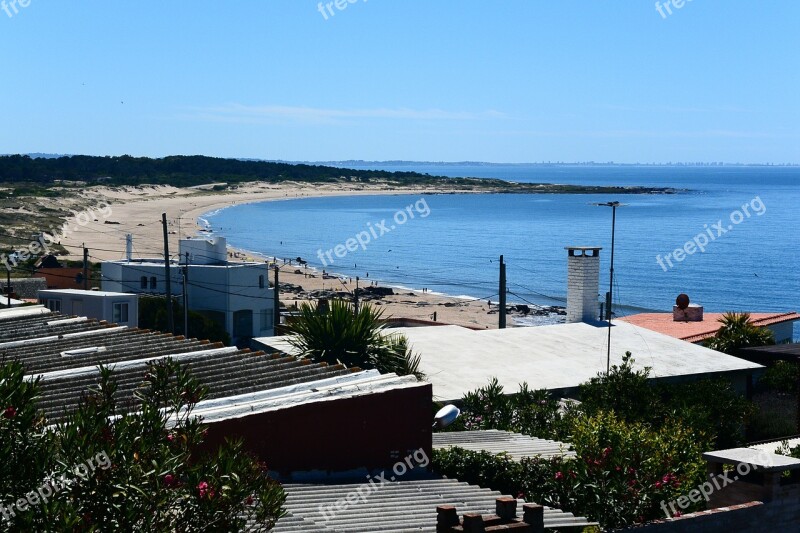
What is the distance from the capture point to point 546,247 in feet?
415

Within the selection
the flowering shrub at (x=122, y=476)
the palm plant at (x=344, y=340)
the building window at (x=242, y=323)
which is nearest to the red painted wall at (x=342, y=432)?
the flowering shrub at (x=122, y=476)

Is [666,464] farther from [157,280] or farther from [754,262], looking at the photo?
[754,262]

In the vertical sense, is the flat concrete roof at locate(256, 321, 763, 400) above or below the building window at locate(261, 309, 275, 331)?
above

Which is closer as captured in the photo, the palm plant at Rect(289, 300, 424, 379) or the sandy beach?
the palm plant at Rect(289, 300, 424, 379)

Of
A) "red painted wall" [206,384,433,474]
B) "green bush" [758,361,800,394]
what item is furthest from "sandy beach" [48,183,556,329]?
"red painted wall" [206,384,433,474]

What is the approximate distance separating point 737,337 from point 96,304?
19.0 m

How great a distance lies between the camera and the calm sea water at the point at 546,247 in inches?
3484

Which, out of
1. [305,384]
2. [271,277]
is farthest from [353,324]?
[271,277]

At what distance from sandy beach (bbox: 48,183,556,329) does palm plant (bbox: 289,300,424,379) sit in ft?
83.6

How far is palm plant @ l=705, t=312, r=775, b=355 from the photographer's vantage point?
95.4ft

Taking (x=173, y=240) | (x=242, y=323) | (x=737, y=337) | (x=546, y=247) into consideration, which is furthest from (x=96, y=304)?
(x=546, y=247)

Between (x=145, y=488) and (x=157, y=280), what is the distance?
1560 inches

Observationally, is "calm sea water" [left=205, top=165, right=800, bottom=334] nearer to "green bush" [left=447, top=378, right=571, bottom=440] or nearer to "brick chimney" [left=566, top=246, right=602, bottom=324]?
"brick chimney" [left=566, top=246, right=602, bottom=324]

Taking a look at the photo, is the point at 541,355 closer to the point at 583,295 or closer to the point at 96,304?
the point at 583,295
